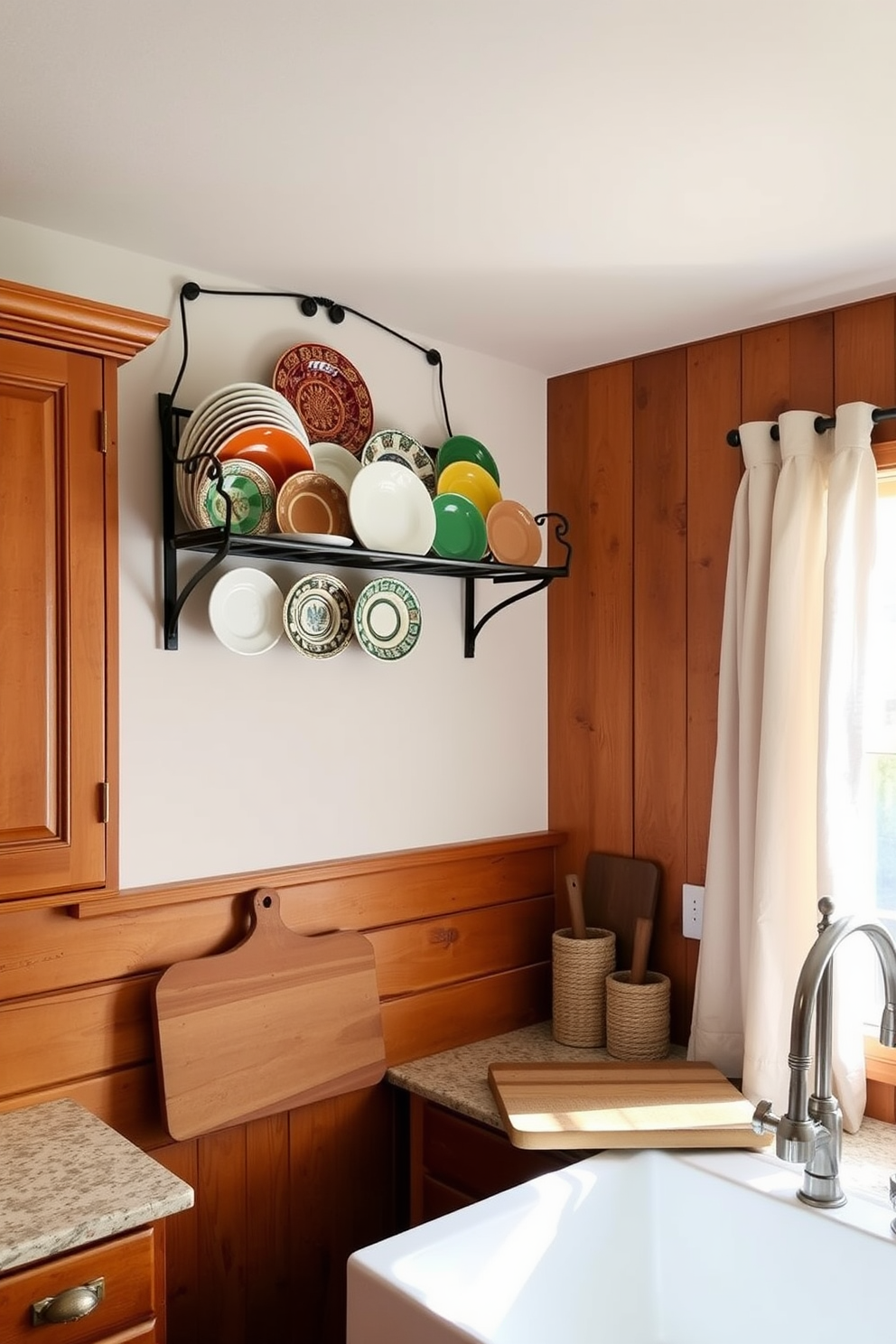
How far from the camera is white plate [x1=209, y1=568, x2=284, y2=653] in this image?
205cm

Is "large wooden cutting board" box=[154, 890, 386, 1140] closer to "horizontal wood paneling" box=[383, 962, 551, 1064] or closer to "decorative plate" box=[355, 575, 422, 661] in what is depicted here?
"horizontal wood paneling" box=[383, 962, 551, 1064]

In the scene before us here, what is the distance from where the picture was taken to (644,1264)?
72.3 inches

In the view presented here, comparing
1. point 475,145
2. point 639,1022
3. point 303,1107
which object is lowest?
point 303,1107

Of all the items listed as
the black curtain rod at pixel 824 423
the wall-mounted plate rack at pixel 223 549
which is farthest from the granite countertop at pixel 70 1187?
the black curtain rod at pixel 824 423

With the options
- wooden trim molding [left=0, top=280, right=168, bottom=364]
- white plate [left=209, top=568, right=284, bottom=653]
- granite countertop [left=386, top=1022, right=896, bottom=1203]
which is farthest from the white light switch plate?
wooden trim molding [left=0, top=280, right=168, bottom=364]

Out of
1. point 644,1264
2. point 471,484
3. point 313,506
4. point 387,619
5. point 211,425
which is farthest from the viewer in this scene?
point 471,484

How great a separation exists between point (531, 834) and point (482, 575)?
2.25ft

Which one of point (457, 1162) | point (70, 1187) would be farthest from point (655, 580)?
point (70, 1187)

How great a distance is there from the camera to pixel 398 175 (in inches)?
65.9

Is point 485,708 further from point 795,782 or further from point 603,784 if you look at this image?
point 795,782

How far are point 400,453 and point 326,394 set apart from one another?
0.19 metres

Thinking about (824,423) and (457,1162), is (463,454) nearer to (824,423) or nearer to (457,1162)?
(824,423)

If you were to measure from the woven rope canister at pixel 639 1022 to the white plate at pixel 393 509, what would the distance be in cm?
101

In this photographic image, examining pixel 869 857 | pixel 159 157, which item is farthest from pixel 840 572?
pixel 159 157
